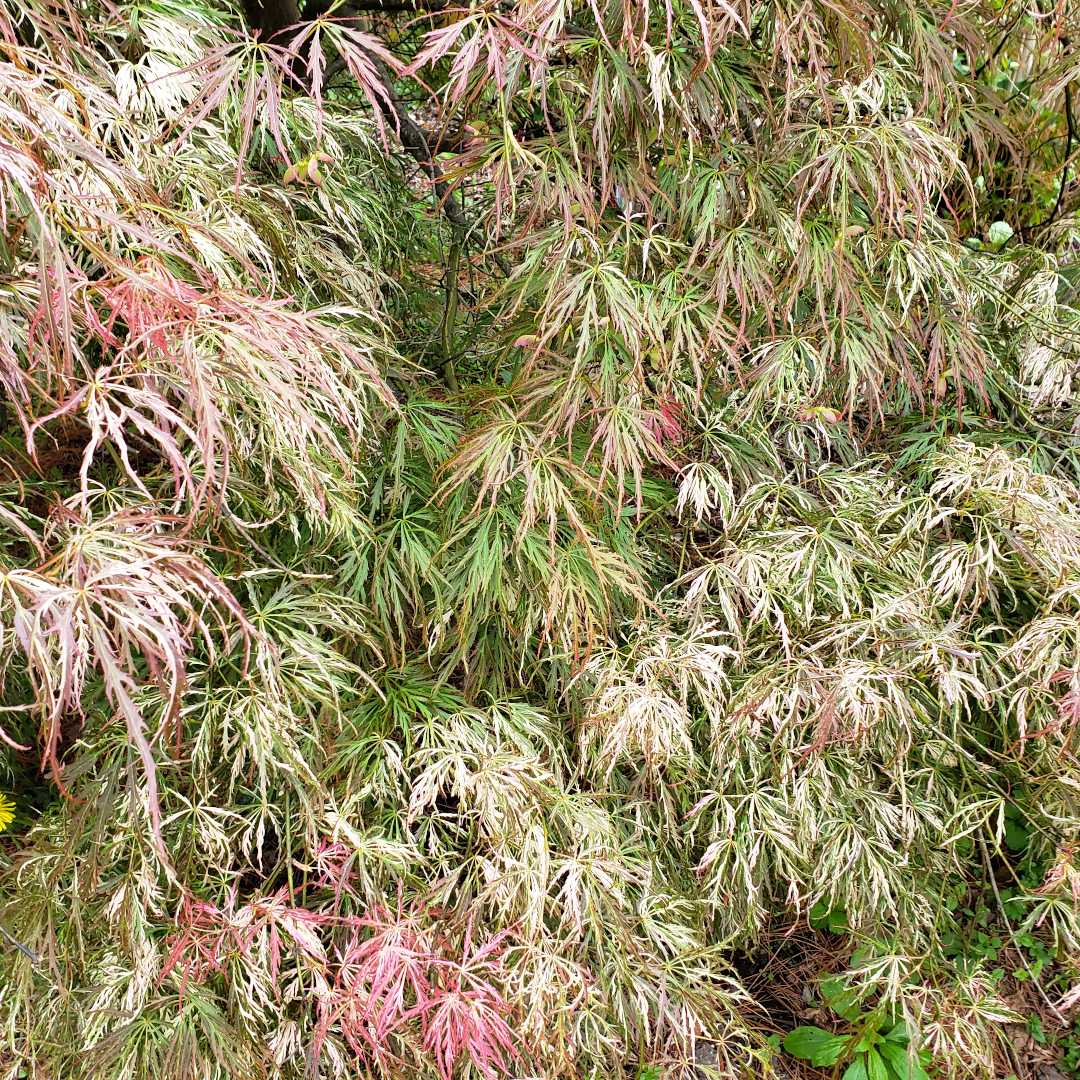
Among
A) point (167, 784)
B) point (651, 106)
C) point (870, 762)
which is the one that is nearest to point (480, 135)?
point (651, 106)

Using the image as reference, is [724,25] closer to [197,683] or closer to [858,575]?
[858,575]

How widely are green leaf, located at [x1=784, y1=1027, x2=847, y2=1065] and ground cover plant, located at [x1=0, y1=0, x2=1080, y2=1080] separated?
0.03 feet

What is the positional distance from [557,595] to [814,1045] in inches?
49.1

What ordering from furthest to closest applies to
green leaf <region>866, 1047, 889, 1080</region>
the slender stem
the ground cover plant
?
the slender stem, green leaf <region>866, 1047, 889, 1080</region>, the ground cover plant

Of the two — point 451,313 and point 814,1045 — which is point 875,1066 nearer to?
point 814,1045

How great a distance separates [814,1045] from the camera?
6.63 ft

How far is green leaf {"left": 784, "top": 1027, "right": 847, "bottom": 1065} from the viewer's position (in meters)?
1.99

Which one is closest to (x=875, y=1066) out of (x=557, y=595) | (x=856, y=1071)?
(x=856, y=1071)

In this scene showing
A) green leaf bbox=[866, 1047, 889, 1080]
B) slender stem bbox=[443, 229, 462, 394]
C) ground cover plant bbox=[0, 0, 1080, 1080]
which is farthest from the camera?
slender stem bbox=[443, 229, 462, 394]

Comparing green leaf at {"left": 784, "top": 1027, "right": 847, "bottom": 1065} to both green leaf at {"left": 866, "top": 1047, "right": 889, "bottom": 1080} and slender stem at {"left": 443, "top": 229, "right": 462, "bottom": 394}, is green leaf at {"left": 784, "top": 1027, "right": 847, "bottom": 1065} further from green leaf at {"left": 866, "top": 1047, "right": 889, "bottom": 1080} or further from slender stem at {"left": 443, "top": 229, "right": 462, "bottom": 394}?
slender stem at {"left": 443, "top": 229, "right": 462, "bottom": 394}

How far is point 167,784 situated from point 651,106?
5.00 ft

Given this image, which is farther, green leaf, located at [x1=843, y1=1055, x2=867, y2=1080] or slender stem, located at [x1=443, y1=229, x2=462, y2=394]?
slender stem, located at [x1=443, y1=229, x2=462, y2=394]

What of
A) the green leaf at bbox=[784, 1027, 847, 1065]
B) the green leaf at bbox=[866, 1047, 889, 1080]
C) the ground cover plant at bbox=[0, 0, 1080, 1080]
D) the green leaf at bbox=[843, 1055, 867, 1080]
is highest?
the ground cover plant at bbox=[0, 0, 1080, 1080]

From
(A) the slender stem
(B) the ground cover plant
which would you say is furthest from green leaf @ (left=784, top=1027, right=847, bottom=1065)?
(A) the slender stem
